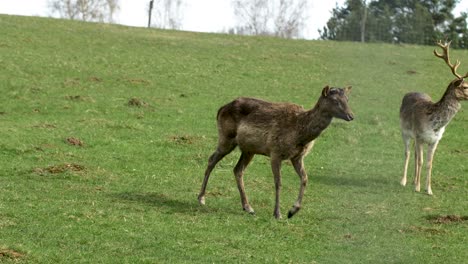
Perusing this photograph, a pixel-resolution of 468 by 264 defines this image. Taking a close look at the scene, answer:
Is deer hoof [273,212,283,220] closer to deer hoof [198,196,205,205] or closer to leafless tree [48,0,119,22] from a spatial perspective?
deer hoof [198,196,205,205]

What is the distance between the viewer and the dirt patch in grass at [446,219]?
13.3 meters

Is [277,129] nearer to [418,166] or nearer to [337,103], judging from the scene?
[337,103]

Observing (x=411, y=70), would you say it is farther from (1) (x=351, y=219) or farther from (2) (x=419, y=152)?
(1) (x=351, y=219)

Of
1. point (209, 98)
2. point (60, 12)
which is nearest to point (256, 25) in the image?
point (60, 12)

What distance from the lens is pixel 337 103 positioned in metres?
12.7

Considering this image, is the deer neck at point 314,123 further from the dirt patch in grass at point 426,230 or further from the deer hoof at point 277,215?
the dirt patch in grass at point 426,230

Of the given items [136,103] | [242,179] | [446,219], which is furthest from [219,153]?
[136,103]

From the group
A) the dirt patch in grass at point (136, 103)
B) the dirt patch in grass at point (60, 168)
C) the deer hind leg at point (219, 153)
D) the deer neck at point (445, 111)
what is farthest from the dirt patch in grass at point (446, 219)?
the dirt patch in grass at point (136, 103)

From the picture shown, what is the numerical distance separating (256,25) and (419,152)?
8380 centimetres

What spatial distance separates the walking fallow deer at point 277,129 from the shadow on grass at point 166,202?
0.31 metres

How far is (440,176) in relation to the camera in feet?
59.7

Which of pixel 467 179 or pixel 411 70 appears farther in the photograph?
pixel 411 70

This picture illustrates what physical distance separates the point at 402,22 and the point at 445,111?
40422 millimetres

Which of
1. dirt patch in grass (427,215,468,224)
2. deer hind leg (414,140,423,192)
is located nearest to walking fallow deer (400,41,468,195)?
deer hind leg (414,140,423,192)
